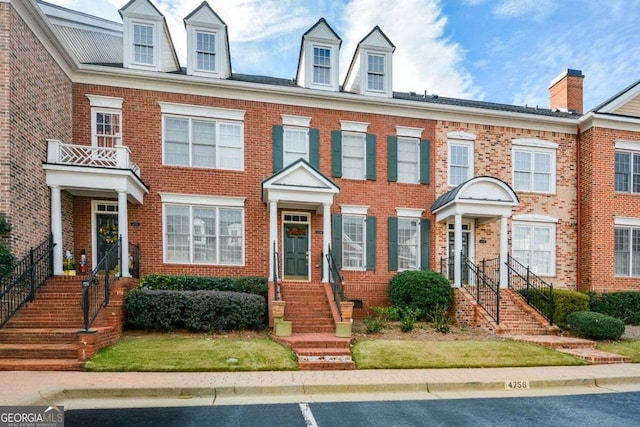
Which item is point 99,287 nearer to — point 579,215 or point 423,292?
point 423,292

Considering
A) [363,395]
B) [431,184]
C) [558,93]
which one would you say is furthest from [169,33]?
[558,93]

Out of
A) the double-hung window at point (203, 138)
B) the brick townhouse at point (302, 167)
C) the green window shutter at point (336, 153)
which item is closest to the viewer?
the brick townhouse at point (302, 167)

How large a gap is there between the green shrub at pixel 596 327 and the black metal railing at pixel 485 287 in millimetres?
2200

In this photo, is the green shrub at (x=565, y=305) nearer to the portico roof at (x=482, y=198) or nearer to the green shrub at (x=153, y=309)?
the portico roof at (x=482, y=198)

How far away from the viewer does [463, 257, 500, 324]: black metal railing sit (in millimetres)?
11991

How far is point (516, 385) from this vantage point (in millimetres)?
7297

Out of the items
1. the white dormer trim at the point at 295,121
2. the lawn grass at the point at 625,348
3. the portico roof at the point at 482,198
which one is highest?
the white dormer trim at the point at 295,121

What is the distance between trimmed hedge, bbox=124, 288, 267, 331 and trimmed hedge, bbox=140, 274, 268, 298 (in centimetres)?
133

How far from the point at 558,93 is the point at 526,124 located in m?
5.24

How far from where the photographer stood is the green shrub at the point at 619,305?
14.2m

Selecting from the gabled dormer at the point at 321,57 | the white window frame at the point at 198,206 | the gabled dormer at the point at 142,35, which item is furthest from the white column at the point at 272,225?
the gabled dormer at the point at 142,35

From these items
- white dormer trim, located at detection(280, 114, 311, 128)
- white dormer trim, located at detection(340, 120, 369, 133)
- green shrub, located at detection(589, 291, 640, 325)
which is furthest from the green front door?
green shrub, located at detection(589, 291, 640, 325)

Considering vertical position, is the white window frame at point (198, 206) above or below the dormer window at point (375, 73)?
below

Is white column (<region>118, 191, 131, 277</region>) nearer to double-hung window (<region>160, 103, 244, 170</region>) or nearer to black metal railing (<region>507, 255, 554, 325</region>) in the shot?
double-hung window (<region>160, 103, 244, 170</region>)
